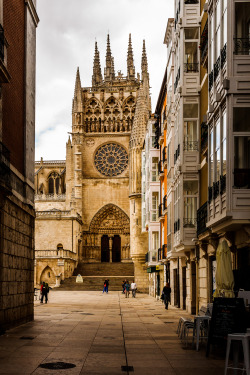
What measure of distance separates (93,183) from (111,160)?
3.76m

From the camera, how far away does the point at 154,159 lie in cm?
4356

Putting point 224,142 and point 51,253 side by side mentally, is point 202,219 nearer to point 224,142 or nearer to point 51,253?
point 224,142

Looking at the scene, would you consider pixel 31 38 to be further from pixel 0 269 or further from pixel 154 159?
pixel 154 159

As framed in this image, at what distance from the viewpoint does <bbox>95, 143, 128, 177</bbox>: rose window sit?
76.9 meters

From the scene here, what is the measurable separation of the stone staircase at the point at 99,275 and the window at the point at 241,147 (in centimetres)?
4224

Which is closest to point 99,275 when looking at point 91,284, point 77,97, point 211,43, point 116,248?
point 91,284

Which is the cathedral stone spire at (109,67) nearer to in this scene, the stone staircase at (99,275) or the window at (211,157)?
the stone staircase at (99,275)

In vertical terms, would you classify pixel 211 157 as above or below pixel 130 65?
below

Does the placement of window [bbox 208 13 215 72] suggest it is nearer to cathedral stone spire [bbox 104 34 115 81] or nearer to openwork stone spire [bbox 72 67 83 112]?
openwork stone spire [bbox 72 67 83 112]

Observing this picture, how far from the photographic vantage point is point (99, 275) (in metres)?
63.9

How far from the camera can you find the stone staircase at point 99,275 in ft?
185

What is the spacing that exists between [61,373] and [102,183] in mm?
66377

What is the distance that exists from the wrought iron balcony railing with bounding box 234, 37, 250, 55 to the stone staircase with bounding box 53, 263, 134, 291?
4256cm

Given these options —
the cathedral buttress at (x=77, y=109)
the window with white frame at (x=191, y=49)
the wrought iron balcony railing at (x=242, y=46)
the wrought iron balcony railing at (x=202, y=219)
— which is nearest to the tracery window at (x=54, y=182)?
the cathedral buttress at (x=77, y=109)
